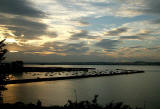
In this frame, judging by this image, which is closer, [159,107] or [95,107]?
[95,107]

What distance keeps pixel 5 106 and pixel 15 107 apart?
63 centimetres

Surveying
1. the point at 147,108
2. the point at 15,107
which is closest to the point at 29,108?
the point at 15,107

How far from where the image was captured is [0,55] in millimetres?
8312

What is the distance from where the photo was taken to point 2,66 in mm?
8461

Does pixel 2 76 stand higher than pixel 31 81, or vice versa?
pixel 2 76

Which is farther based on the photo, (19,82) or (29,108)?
(19,82)

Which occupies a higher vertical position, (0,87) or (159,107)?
(0,87)

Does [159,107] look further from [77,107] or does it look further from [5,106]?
A: [5,106]

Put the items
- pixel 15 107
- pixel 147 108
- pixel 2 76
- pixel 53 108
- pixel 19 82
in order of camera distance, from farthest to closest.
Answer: pixel 19 82 → pixel 147 108 → pixel 53 108 → pixel 15 107 → pixel 2 76

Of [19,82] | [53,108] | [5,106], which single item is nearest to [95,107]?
[53,108]

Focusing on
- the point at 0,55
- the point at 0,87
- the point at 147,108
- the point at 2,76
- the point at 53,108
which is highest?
the point at 0,55

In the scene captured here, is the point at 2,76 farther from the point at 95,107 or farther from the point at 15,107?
the point at 95,107

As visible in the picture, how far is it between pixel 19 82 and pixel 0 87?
82.3 feet

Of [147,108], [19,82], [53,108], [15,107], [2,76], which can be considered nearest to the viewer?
[2,76]
